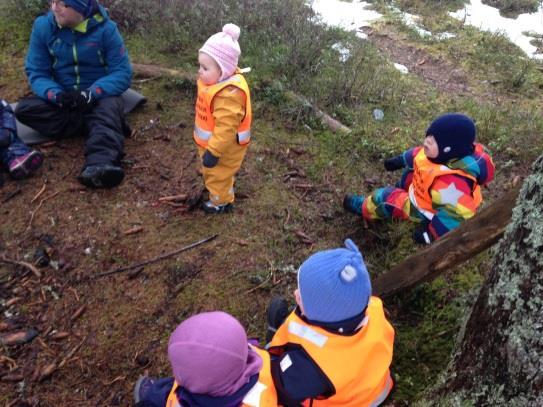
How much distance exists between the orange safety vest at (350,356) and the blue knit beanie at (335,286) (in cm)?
12

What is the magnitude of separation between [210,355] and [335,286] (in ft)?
2.29

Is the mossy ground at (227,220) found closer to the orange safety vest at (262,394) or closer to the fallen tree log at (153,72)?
the fallen tree log at (153,72)

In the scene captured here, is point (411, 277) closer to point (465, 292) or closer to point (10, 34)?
point (465, 292)

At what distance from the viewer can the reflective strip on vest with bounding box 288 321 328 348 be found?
2443 millimetres

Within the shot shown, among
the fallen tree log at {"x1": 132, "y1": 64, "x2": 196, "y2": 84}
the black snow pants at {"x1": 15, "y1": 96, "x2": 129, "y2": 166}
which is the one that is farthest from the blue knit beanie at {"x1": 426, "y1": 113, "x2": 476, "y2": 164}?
the fallen tree log at {"x1": 132, "y1": 64, "x2": 196, "y2": 84}

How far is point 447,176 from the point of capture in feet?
12.5

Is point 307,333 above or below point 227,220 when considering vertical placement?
above

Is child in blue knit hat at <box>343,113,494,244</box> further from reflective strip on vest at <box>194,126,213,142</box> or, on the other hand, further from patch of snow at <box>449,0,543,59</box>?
patch of snow at <box>449,0,543,59</box>

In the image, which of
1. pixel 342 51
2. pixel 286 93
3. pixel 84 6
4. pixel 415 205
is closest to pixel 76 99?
pixel 84 6

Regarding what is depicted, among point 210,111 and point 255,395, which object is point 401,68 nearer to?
point 210,111

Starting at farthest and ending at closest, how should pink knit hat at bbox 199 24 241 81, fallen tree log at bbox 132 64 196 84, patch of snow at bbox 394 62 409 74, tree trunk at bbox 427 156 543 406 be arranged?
patch of snow at bbox 394 62 409 74 < fallen tree log at bbox 132 64 196 84 < pink knit hat at bbox 199 24 241 81 < tree trunk at bbox 427 156 543 406

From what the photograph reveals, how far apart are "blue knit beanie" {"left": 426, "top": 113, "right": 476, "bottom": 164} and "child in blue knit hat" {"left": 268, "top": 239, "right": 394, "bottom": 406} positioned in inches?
70.0

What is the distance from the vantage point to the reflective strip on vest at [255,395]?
232 centimetres

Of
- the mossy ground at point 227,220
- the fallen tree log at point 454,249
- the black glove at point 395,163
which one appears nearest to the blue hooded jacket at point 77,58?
the mossy ground at point 227,220
